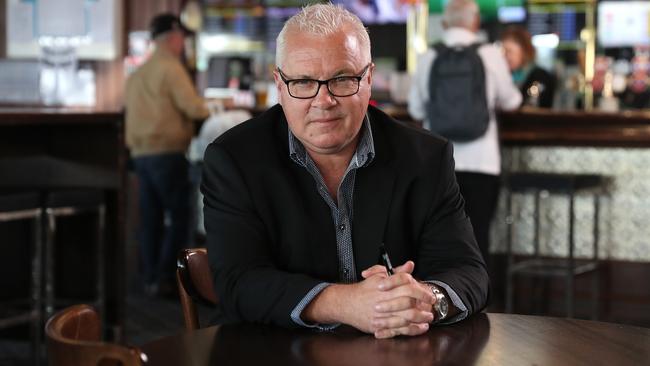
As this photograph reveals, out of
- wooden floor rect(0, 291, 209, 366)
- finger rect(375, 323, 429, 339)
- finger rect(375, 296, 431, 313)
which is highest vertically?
finger rect(375, 296, 431, 313)

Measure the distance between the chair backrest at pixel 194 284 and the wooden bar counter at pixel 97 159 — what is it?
2.84 meters

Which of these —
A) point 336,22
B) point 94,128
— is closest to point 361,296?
point 336,22

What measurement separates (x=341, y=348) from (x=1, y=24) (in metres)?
7.55

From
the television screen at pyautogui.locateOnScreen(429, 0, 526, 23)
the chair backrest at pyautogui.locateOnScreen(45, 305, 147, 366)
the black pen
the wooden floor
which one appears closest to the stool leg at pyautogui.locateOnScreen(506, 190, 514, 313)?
the wooden floor

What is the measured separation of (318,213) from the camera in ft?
6.81

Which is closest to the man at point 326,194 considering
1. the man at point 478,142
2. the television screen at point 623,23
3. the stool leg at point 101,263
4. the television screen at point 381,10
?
the stool leg at point 101,263

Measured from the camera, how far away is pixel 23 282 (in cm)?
496

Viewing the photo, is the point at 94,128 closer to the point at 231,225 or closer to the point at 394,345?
the point at 231,225

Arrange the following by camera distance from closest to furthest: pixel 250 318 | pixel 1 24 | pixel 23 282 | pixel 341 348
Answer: pixel 341 348 → pixel 250 318 → pixel 23 282 → pixel 1 24

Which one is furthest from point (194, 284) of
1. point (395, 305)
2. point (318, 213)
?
point (395, 305)

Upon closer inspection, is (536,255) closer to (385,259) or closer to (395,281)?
(385,259)

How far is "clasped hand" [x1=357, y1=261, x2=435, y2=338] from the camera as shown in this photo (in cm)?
174

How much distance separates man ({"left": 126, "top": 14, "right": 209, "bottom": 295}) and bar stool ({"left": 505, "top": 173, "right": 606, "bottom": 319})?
1888mm

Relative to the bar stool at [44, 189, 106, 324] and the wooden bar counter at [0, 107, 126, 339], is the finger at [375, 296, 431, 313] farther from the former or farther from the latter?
the wooden bar counter at [0, 107, 126, 339]
